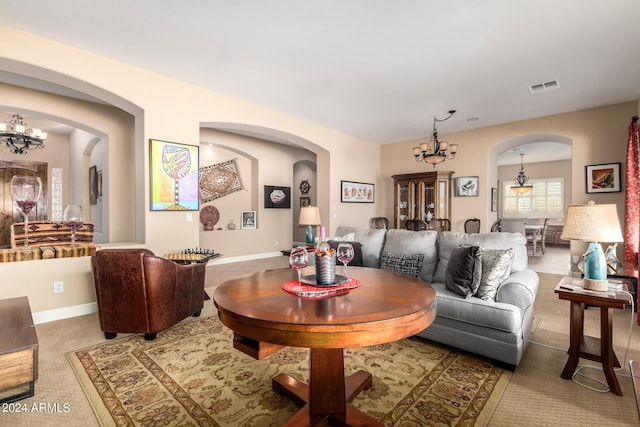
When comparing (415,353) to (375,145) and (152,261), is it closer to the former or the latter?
(152,261)

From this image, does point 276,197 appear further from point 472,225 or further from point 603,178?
point 603,178

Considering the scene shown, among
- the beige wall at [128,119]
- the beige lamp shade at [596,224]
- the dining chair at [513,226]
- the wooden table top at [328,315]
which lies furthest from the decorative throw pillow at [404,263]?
the dining chair at [513,226]

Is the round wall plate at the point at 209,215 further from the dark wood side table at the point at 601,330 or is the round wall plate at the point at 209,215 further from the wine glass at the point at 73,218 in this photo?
the dark wood side table at the point at 601,330

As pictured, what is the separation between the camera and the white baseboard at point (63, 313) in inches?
120

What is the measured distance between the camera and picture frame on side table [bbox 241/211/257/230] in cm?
714

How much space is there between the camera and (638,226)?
377 cm

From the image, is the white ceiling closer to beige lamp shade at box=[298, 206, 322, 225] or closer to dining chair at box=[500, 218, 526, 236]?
beige lamp shade at box=[298, 206, 322, 225]

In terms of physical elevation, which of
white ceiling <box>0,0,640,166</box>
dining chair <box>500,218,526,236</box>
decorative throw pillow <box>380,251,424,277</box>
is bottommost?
decorative throw pillow <box>380,251,424,277</box>

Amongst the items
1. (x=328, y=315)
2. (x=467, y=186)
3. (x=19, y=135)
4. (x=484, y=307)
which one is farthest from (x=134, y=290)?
(x=467, y=186)

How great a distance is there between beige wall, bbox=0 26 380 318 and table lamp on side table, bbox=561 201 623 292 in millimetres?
3839

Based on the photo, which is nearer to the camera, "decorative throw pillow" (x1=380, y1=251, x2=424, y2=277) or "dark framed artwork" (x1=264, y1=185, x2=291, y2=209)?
"decorative throw pillow" (x1=380, y1=251, x2=424, y2=277)

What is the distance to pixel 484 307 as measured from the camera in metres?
2.22

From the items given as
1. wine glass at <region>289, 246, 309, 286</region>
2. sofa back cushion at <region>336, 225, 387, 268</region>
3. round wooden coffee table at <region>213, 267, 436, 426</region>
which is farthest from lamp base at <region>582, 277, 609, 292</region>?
wine glass at <region>289, 246, 309, 286</region>

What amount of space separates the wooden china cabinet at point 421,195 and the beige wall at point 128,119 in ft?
8.03
